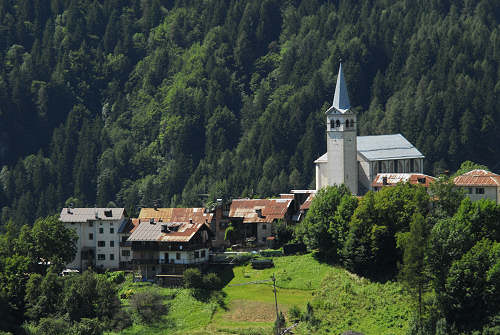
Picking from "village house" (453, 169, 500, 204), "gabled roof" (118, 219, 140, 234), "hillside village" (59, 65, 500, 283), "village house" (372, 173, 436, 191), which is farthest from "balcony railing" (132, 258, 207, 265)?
"village house" (453, 169, 500, 204)

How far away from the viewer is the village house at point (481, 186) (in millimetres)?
125688

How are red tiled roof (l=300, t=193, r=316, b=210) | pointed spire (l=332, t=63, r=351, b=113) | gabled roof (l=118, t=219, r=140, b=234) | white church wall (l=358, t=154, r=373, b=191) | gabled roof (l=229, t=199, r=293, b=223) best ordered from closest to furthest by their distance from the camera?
1. gabled roof (l=118, t=219, r=140, b=234)
2. gabled roof (l=229, t=199, r=293, b=223)
3. red tiled roof (l=300, t=193, r=316, b=210)
4. pointed spire (l=332, t=63, r=351, b=113)
5. white church wall (l=358, t=154, r=373, b=191)

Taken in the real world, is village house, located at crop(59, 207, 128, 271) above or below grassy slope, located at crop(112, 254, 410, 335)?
above

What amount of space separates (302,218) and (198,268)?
21050 mm

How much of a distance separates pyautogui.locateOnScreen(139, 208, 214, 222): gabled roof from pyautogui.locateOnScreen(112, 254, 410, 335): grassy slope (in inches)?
584

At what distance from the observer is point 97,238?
129500mm

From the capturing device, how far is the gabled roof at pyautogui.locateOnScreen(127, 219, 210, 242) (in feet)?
394

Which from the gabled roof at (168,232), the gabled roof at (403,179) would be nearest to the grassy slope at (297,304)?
the gabled roof at (168,232)

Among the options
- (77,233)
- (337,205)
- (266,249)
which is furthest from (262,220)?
(77,233)

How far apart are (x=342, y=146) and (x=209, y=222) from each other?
27.0m

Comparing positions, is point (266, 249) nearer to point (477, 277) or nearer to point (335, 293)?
point (335, 293)

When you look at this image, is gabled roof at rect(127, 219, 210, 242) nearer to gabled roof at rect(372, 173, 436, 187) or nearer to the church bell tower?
gabled roof at rect(372, 173, 436, 187)

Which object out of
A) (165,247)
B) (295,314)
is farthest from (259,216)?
(295,314)

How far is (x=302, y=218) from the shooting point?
134625mm
